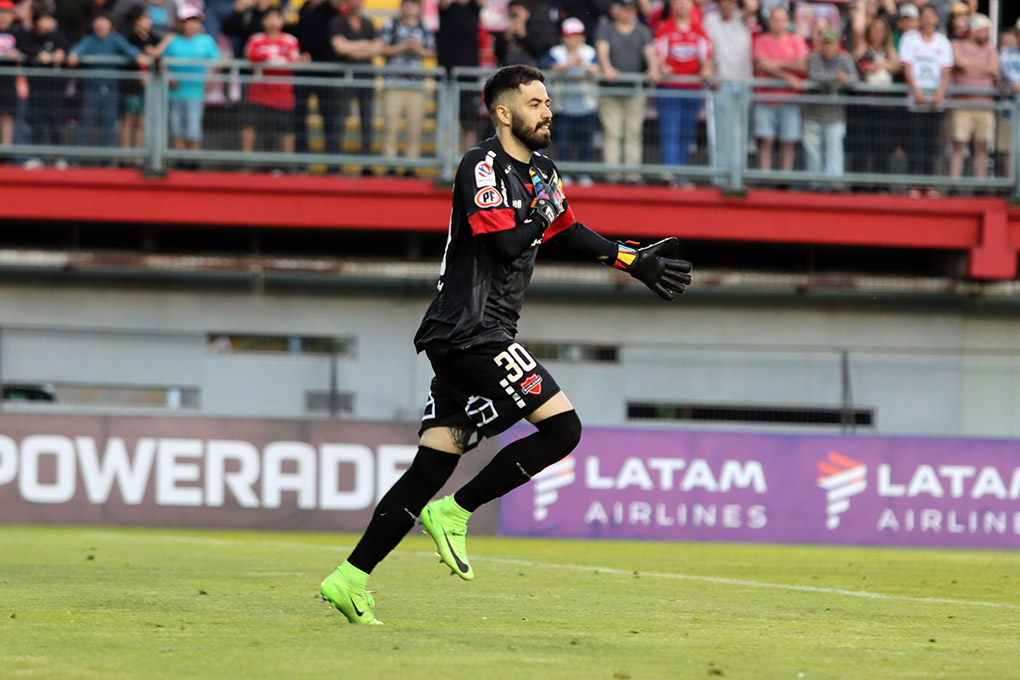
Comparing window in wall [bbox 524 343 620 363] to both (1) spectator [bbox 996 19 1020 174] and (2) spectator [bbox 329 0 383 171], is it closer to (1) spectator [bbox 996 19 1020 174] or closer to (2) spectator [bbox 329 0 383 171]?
(2) spectator [bbox 329 0 383 171]

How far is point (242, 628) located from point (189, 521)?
10762 mm

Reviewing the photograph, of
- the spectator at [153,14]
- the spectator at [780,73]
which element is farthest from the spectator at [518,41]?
the spectator at [153,14]

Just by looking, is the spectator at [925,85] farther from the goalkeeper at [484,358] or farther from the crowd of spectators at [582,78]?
the goalkeeper at [484,358]

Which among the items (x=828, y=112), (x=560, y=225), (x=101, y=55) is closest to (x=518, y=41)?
(x=828, y=112)

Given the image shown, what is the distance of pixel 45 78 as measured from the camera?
55.8ft

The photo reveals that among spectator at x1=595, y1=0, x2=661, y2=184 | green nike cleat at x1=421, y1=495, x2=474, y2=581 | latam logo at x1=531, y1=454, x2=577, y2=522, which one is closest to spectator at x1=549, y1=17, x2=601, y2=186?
spectator at x1=595, y1=0, x2=661, y2=184

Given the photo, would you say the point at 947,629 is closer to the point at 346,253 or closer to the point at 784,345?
the point at 784,345

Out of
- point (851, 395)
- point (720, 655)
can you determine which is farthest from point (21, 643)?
point (851, 395)

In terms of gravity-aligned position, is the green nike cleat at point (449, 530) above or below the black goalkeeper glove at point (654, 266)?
below

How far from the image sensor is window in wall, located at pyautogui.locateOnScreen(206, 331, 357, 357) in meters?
18.8

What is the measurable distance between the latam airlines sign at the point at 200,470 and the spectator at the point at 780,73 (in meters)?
5.62

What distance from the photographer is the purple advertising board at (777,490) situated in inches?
654

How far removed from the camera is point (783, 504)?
16.8 m

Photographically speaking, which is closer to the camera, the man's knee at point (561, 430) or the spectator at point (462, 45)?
the man's knee at point (561, 430)
